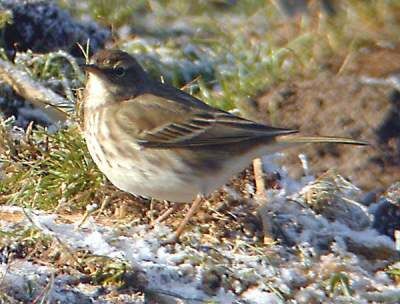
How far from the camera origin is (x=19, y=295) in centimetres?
499

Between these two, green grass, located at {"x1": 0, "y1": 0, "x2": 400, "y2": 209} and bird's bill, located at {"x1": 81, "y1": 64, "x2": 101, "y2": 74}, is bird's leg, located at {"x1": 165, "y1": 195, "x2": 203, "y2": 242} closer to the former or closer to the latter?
green grass, located at {"x1": 0, "y1": 0, "x2": 400, "y2": 209}

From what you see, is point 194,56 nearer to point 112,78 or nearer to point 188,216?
point 112,78

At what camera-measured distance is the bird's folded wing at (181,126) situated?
227 inches

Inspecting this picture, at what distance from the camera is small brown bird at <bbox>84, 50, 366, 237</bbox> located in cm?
564

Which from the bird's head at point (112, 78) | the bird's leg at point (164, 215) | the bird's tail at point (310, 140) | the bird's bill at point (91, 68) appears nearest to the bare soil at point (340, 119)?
the bird's tail at point (310, 140)

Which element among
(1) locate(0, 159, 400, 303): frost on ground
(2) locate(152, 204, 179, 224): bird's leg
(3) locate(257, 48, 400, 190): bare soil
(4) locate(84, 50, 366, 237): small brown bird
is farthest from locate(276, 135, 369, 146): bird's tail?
(3) locate(257, 48, 400, 190): bare soil

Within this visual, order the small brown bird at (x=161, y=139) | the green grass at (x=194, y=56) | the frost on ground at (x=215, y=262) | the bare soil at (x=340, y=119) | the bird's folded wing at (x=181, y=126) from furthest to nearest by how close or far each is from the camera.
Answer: the bare soil at (x=340, y=119) → the green grass at (x=194, y=56) → the bird's folded wing at (x=181, y=126) → the small brown bird at (x=161, y=139) → the frost on ground at (x=215, y=262)

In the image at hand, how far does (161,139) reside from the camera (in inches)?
227

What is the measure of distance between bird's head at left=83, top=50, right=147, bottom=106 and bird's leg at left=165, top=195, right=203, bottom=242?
699 millimetres

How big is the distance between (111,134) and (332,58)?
8.47 ft

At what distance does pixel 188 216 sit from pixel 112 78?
84 centimetres

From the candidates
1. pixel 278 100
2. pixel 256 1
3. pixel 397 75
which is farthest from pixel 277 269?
pixel 256 1

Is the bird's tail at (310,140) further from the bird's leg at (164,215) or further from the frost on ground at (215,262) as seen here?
the bird's leg at (164,215)

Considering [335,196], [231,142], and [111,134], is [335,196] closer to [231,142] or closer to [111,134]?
[231,142]
